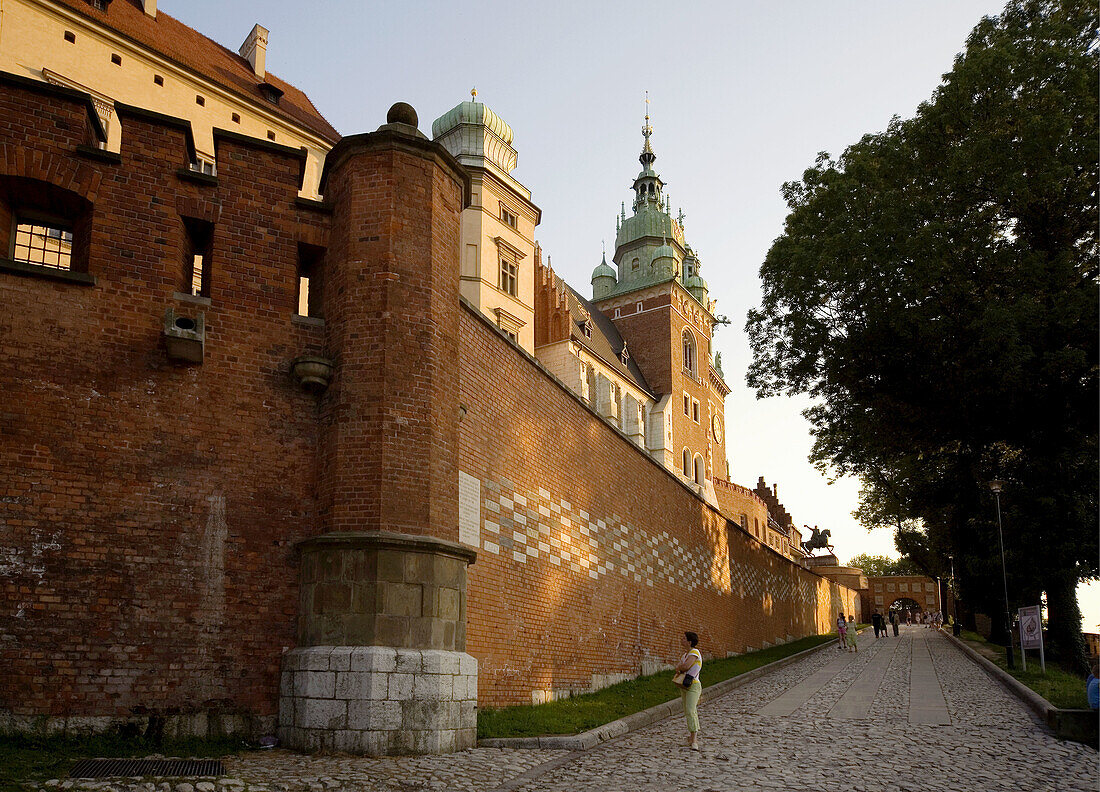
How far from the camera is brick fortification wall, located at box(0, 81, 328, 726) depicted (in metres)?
9.56

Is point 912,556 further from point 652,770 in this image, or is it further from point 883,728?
point 652,770

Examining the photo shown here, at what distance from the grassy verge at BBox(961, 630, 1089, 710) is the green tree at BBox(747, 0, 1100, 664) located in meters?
1.81

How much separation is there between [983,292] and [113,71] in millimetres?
22001

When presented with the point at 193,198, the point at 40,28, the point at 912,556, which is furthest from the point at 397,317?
the point at 912,556

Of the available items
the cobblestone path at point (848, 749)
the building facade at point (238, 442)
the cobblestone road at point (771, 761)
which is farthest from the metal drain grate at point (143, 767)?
the cobblestone path at point (848, 749)

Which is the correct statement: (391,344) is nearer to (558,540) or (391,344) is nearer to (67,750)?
(67,750)

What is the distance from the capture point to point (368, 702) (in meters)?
9.80

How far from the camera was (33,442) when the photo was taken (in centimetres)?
980

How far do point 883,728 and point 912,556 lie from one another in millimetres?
38903

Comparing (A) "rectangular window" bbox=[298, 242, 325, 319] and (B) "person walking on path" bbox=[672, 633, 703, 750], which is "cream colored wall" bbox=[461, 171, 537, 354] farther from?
(B) "person walking on path" bbox=[672, 633, 703, 750]

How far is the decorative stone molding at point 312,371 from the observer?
36.6 feet

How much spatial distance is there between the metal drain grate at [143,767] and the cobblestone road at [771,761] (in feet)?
0.79

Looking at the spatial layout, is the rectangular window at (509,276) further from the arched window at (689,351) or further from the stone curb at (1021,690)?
the arched window at (689,351)

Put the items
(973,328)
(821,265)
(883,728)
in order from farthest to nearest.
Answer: (821,265)
(973,328)
(883,728)
